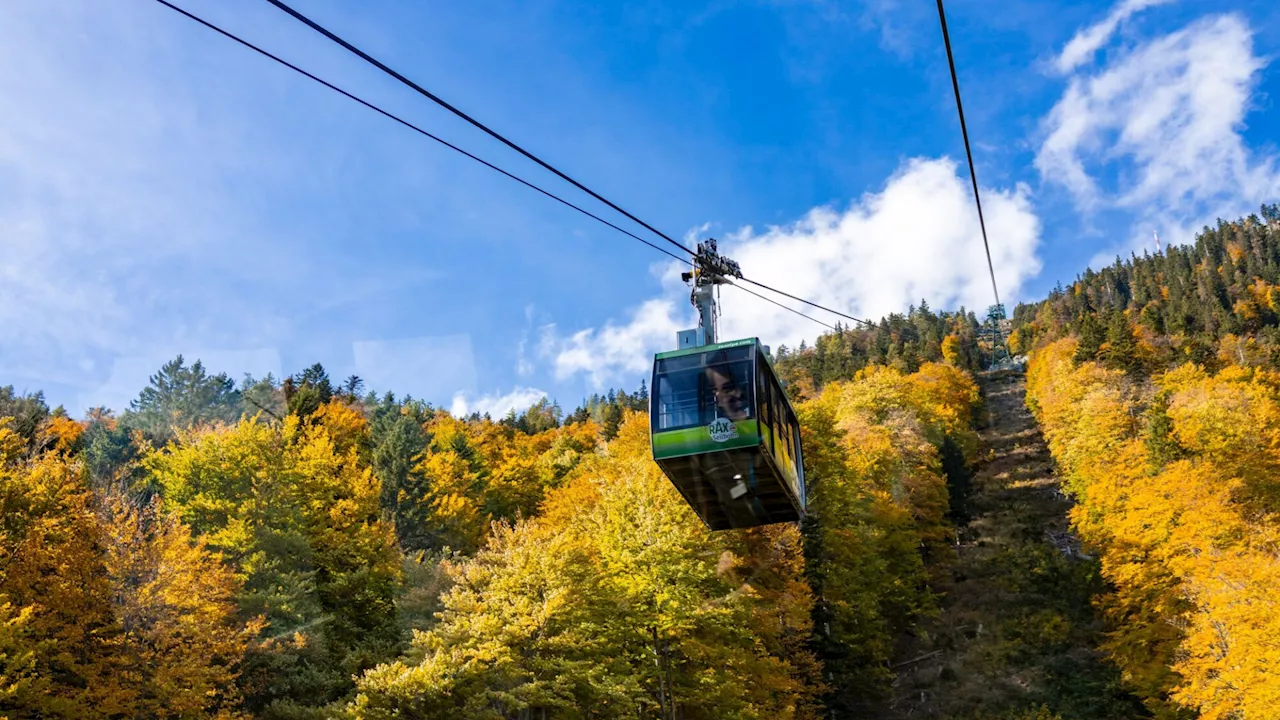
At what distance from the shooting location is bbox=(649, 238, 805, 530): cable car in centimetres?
1611

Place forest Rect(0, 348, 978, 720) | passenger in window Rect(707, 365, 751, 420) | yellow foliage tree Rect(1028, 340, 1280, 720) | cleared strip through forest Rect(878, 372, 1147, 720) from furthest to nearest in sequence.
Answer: cleared strip through forest Rect(878, 372, 1147, 720) → yellow foliage tree Rect(1028, 340, 1280, 720) → forest Rect(0, 348, 978, 720) → passenger in window Rect(707, 365, 751, 420)

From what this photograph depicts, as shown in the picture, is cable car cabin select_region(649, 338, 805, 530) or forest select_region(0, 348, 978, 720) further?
forest select_region(0, 348, 978, 720)

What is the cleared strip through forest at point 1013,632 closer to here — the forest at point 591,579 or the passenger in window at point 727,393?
the forest at point 591,579

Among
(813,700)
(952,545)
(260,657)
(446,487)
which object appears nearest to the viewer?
(260,657)

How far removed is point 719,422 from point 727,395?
557 mm

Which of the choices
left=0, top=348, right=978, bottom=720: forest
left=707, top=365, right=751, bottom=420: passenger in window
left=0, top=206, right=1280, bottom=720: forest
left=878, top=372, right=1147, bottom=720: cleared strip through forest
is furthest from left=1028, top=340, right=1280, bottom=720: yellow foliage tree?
left=707, top=365, right=751, bottom=420: passenger in window

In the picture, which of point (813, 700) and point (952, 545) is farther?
point (952, 545)

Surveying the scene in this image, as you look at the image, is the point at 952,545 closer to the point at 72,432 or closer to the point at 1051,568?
the point at 1051,568

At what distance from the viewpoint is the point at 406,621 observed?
101ft

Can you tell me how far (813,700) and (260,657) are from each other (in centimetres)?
2072

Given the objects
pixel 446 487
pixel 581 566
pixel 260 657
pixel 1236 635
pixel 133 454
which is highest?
pixel 133 454

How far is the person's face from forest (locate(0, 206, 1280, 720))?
41.7 ft

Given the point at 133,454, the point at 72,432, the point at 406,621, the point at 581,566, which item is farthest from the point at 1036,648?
the point at 72,432

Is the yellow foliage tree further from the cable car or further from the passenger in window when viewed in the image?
the passenger in window
